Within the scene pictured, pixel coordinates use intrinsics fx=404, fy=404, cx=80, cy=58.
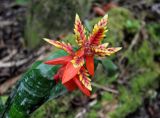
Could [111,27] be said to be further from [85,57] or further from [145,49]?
[85,57]

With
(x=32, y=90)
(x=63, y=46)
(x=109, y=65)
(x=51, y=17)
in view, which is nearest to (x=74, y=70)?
(x=63, y=46)

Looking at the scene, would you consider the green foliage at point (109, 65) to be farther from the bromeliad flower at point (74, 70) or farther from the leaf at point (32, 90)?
the bromeliad flower at point (74, 70)

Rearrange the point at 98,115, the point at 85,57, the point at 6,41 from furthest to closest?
the point at 6,41, the point at 98,115, the point at 85,57

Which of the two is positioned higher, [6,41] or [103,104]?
[6,41]

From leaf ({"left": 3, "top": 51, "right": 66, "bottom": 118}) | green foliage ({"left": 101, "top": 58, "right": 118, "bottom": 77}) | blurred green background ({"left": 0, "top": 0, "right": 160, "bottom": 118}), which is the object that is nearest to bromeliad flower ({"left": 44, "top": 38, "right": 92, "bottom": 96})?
leaf ({"left": 3, "top": 51, "right": 66, "bottom": 118})

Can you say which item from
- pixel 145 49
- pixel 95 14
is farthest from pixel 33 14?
pixel 145 49

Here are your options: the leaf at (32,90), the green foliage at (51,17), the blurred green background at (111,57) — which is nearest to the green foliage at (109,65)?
the blurred green background at (111,57)

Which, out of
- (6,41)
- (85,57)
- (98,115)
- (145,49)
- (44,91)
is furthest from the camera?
(6,41)
